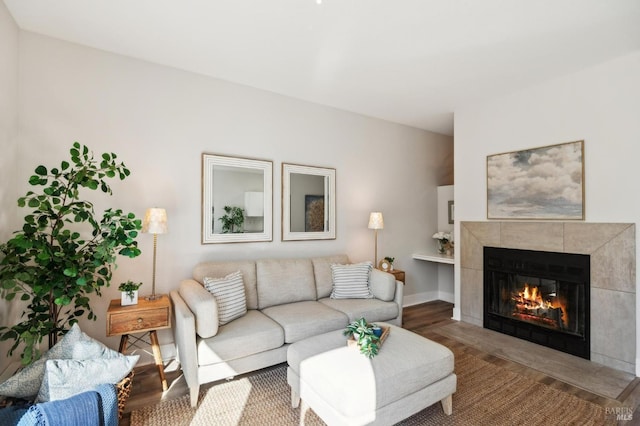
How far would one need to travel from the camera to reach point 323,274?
363cm

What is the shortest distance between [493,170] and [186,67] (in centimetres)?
358

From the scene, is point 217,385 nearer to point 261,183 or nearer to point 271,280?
point 271,280

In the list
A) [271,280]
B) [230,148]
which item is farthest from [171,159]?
[271,280]

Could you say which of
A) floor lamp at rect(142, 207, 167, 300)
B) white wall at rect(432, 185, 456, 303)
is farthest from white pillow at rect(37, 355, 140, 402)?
white wall at rect(432, 185, 456, 303)

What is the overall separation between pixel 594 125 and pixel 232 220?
368 centimetres

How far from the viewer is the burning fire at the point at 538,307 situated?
3.28 meters

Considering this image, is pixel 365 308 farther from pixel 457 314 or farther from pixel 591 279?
pixel 591 279

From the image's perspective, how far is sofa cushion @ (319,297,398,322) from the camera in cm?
308

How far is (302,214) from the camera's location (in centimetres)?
390

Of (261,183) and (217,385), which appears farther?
(261,183)

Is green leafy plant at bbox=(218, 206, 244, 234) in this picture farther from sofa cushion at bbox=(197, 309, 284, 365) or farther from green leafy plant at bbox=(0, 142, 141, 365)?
green leafy plant at bbox=(0, 142, 141, 365)

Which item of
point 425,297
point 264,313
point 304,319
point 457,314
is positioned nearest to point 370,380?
point 304,319

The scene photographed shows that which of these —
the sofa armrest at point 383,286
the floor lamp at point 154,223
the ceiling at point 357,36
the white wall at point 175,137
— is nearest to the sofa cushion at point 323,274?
the white wall at point 175,137

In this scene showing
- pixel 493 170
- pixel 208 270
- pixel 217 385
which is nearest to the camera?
pixel 217 385
